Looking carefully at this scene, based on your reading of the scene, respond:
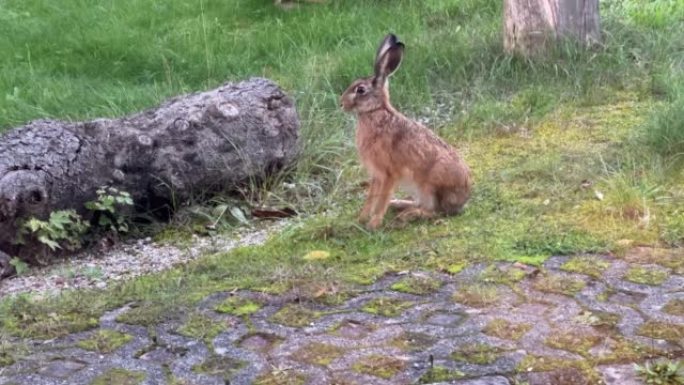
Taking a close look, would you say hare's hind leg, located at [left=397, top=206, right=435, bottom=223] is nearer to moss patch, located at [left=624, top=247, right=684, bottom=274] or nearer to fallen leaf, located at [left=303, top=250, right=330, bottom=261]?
fallen leaf, located at [left=303, top=250, right=330, bottom=261]

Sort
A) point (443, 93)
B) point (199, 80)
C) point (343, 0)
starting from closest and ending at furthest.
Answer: point (443, 93) < point (199, 80) < point (343, 0)

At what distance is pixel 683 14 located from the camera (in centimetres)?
884

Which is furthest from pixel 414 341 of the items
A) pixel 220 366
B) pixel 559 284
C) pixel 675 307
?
pixel 675 307

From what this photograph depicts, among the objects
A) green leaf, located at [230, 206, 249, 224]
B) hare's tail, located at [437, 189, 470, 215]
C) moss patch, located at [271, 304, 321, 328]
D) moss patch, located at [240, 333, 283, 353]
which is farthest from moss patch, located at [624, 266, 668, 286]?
green leaf, located at [230, 206, 249, 224]

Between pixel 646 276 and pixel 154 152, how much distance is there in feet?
8.96

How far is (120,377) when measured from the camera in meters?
3.89

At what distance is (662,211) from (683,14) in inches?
156

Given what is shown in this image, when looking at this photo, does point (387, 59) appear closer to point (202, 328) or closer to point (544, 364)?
point (202, 328)

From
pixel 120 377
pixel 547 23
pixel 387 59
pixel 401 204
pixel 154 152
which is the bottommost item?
pixel 401 204

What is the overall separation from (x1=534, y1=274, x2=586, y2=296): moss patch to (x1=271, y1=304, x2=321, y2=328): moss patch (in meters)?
0.94

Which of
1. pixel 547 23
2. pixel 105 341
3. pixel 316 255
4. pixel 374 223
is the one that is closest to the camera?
pixel 105 341

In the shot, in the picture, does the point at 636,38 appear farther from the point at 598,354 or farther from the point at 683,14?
the point at 598,354

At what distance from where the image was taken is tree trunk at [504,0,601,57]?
7.87 meters

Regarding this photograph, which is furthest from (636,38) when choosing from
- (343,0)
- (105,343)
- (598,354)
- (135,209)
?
(105,343)
